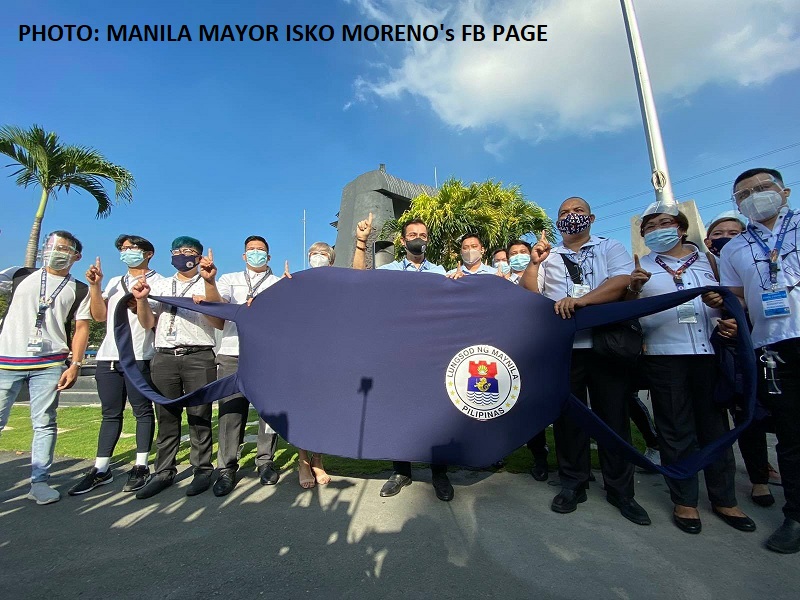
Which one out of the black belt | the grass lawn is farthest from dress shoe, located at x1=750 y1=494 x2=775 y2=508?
the black belt

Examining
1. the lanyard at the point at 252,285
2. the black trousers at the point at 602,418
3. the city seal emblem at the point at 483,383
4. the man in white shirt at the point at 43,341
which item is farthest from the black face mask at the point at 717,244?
the man in white shirt at the point at 43,341

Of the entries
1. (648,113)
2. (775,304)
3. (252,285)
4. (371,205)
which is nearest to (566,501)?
(775,304)

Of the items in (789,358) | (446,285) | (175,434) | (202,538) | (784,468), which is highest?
(446,285)

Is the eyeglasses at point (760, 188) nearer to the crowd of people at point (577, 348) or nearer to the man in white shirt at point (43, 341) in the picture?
the crowd of people at point (577, 348)

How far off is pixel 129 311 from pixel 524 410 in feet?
11.6

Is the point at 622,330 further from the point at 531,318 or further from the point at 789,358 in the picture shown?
the point at 789,358

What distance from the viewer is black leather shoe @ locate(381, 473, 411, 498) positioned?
126 inches

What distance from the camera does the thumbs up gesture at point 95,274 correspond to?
3.44 m

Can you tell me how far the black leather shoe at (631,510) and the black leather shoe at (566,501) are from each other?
24 centimetres

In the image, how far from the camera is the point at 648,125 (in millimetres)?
7281

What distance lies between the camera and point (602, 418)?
300 centimetres

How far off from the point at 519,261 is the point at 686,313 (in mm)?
1818

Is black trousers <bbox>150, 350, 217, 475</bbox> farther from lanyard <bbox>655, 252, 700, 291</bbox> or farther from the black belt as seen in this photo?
lanyard <bbox>655, 252, 700, 291</bbox>

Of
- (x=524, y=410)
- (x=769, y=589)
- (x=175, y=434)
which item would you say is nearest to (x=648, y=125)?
(x=524, y=410)
